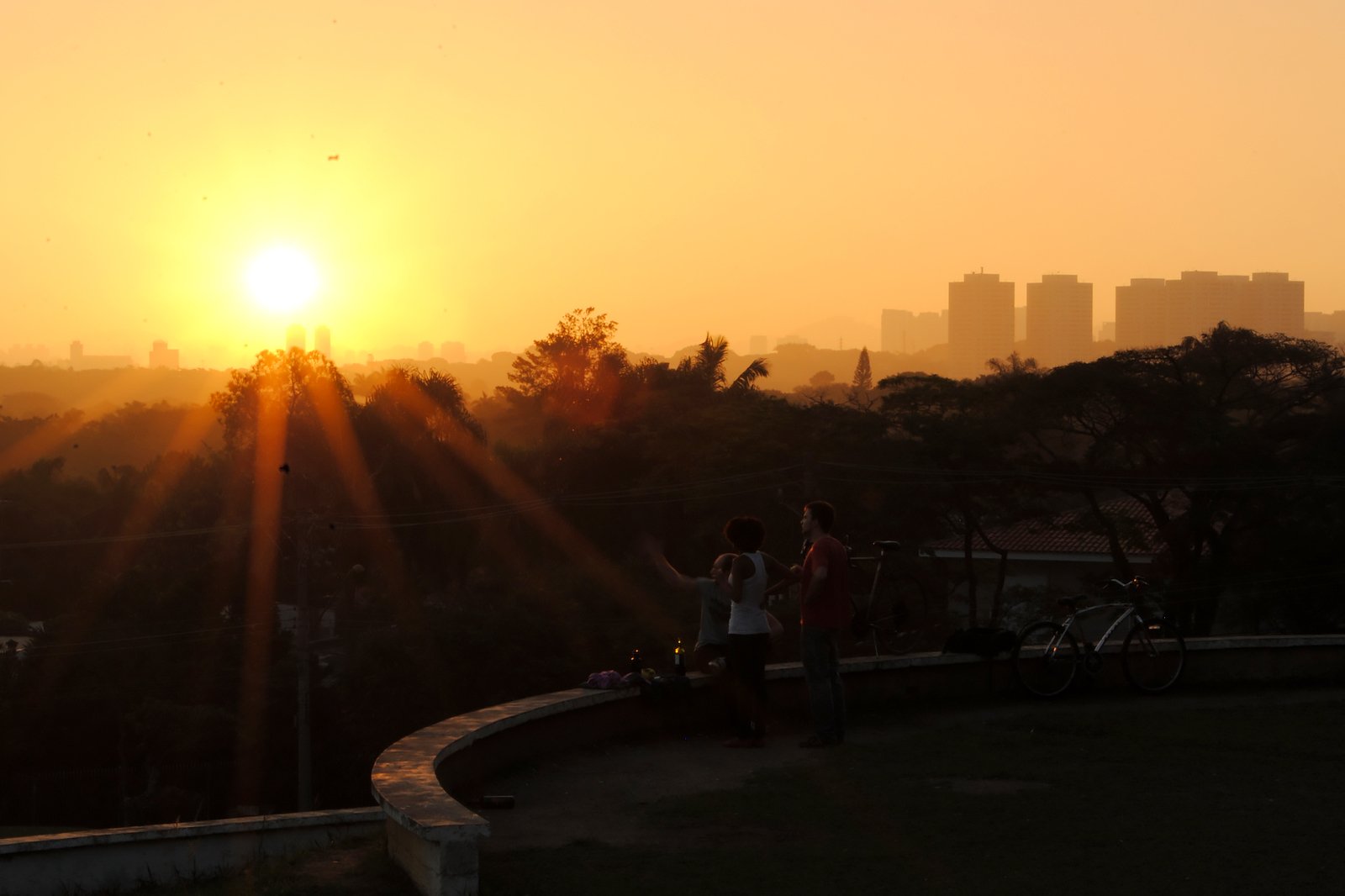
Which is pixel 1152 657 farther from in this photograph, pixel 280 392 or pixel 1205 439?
pixel 280 392

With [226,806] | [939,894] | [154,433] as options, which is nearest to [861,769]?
[939,894]

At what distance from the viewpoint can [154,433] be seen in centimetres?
11269

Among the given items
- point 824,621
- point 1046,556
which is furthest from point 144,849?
point 1046,556

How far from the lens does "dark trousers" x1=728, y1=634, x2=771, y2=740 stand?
9180 millimetres

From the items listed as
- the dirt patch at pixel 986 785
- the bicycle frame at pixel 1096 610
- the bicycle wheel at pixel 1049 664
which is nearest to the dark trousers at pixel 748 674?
the dirt patch at pixel 986 785

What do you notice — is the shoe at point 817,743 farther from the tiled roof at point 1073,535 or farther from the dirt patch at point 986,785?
the tiled roof at point 1073,535

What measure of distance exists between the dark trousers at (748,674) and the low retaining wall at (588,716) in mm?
598

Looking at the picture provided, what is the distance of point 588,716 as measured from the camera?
9.20 metres

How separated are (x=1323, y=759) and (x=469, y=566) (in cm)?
4474

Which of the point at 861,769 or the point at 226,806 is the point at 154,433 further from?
the point at 861,769

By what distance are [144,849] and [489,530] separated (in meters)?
41.8

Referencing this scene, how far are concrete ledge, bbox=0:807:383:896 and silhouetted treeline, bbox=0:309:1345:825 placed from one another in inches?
731

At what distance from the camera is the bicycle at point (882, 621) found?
11211 mm

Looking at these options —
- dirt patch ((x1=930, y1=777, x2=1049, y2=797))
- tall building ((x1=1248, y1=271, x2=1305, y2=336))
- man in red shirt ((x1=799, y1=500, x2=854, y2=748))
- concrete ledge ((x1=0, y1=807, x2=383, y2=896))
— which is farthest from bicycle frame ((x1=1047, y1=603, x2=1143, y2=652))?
tall building ((x1=1248, y1=271, x2=1305, y2=336))
